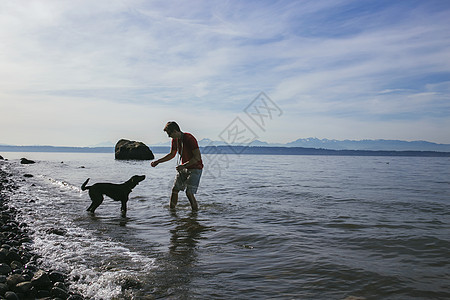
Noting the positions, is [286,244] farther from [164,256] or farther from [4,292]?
[4,292]

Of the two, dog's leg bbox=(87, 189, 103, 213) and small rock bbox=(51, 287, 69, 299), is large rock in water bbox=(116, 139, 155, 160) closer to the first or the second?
dog's leg bbox=(87, 189, 103, 213)

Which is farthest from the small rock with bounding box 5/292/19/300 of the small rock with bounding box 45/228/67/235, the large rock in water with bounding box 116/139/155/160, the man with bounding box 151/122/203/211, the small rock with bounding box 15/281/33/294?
the large rock in water with bounding box 116/139/155/160

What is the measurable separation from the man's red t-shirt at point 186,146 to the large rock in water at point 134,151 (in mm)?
48541

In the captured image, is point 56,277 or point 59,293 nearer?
point 59,293

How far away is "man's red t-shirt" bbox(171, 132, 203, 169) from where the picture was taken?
8.98m

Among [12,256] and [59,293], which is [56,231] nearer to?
[12,256]

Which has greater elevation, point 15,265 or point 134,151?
point 134,151

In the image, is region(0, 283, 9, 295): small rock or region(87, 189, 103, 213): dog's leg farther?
region(87, 189, 103, 213): dog's leg

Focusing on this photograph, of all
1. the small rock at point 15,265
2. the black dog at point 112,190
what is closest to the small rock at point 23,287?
the small rock at point 15,265

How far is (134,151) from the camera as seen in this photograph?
56.2 meters

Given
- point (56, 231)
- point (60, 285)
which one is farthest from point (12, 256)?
point (56, 231)

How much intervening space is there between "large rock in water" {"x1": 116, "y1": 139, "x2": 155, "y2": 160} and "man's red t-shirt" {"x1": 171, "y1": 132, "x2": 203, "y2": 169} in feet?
Answer: 159

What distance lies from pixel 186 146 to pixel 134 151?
49.4 metres

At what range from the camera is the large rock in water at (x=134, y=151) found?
5623 centimetres
